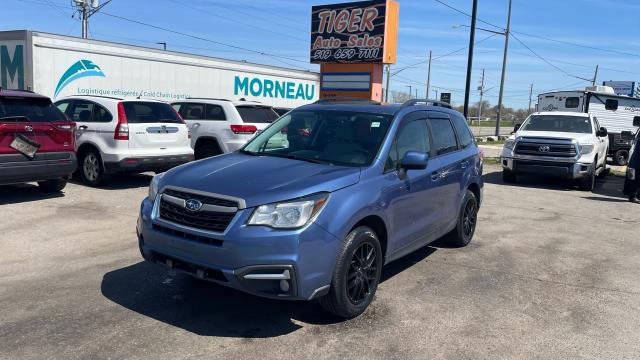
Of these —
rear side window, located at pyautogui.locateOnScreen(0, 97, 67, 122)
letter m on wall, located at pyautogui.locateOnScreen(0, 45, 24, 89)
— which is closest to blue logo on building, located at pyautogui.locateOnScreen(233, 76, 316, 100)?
letter m on wall, located at pyautogui.locateOnScreen(0, 45, 24, 89)

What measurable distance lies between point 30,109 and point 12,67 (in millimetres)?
6904

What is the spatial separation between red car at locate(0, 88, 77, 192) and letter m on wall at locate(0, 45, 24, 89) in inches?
250

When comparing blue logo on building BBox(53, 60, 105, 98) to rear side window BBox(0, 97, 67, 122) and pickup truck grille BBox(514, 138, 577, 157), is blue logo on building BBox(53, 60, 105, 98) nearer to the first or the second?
rear side window BBox(0, 97, 67, 122)

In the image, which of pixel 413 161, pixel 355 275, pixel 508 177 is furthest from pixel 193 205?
pixel 508 177

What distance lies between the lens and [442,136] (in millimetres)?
6102

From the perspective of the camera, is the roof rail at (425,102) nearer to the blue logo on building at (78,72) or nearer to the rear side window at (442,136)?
the rear side window at (442,136)

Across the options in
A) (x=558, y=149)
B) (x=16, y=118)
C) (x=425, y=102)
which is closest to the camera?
(x=425, y=102)

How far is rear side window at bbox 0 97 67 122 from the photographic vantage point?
786 centimetres

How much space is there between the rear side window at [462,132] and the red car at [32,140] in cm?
606

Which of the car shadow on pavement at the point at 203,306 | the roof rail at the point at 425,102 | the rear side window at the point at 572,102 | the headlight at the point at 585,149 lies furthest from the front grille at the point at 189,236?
the rear side window at the point at 572,102

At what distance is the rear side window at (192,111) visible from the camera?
1240 centimetres

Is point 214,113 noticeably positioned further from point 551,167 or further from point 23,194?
point 551,167

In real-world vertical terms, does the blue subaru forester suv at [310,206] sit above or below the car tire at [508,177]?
above

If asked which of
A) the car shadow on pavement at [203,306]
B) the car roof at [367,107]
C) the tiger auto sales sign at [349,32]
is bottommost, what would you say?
the car shadow on pavement at [203,306]
